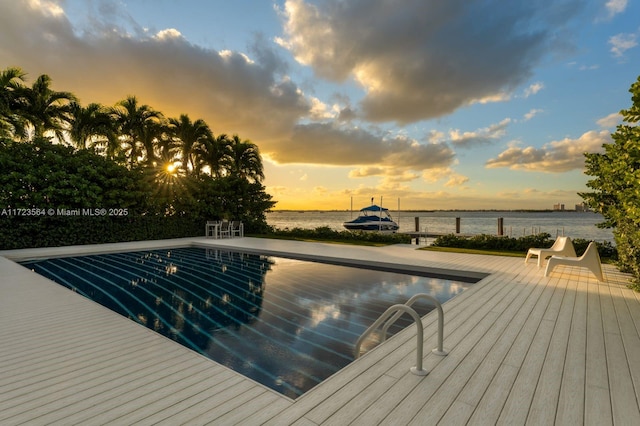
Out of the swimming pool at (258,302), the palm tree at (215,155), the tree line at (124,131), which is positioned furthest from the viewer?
the palm tree at (215,155)

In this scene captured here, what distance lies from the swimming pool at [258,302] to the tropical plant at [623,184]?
3212 mm

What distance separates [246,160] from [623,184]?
20.4 m

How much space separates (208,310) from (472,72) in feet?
45.2

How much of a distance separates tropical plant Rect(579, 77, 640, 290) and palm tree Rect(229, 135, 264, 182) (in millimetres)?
18961

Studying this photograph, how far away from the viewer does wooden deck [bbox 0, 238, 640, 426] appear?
2230 mm

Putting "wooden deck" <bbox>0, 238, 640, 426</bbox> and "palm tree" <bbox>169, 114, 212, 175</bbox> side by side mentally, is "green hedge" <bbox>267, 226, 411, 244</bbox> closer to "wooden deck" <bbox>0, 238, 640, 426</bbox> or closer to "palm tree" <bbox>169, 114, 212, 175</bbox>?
"palm tree" <bbox>169, 114, 212, 175</bbox>

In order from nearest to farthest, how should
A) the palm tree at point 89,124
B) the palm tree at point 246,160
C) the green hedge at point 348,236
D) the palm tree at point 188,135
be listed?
the green hedge at point 348,236 → the palm tree at point 89,124 → the palm tree at point 188,135 → the palm tree at point 246,160

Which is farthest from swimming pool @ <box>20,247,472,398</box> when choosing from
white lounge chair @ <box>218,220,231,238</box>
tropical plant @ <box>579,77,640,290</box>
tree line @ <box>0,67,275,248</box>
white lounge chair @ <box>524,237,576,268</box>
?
white lounge chair @ <box>218,220,231,238</box>

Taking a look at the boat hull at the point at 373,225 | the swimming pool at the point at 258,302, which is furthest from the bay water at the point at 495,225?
the swimming pool at the point at 258,302

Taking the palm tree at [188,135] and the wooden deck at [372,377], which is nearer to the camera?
the wooden deck at [372,377]

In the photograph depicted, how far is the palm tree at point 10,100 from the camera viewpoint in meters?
13.6

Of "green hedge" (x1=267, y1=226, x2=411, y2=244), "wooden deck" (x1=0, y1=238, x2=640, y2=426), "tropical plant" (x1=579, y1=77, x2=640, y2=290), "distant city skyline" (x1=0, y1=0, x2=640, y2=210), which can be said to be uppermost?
"distant city skyline" (x1=0, y1=0, x2=640, y2=210)

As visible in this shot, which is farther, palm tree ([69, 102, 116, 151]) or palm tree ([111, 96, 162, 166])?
palm tree ([111, 96, 162, 166])

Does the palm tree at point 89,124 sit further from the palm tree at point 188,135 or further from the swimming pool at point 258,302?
the swimming pool at point 258,302
